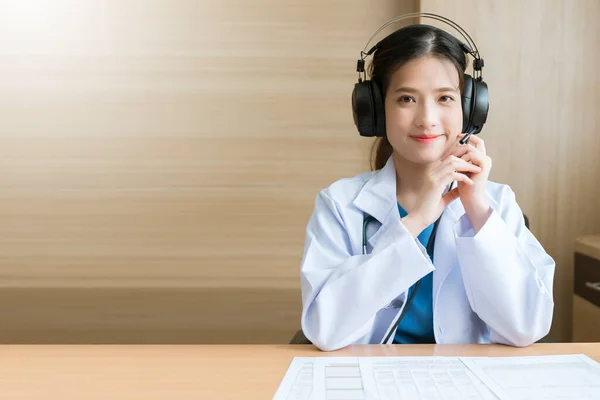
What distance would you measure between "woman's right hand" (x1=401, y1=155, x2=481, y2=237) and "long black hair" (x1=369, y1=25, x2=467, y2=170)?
0.23 meters

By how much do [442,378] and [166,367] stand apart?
1.51 ft

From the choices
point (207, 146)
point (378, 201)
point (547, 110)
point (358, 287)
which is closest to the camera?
point (358, 287)

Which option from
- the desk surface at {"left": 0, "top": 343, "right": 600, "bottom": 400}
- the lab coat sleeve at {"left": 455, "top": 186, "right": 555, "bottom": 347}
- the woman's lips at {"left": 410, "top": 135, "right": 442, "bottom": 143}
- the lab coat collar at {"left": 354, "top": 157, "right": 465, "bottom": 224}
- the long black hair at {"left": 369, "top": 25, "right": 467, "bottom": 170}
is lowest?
the desk surface at {"left": 0, "top": 343, "right": 600, "bottom": 400}

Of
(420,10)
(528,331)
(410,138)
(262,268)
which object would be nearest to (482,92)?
(410,138)

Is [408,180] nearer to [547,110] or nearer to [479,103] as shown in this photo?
[479,103]

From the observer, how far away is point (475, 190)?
1.22 metres

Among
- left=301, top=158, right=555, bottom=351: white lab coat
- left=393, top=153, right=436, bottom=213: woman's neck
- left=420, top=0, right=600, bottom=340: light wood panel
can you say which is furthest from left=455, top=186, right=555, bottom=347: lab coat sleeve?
left=420, top=0, right=600, bottom=340: light wood panel

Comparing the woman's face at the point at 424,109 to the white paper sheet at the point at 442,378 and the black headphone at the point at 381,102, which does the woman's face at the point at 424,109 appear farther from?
the white paper sheet at the point at 442,378

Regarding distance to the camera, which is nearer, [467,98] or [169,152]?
[467,98]

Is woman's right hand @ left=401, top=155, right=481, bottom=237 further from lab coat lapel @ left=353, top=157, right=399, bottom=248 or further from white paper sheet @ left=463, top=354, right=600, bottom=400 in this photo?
white paper sheet @ left=463, top=354, right=600, bottom=400

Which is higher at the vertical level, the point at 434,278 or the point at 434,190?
the point at 434,190

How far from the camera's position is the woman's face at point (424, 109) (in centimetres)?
126

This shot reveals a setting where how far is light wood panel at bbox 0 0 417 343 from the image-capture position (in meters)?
2.33

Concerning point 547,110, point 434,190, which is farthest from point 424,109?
point 547,110
